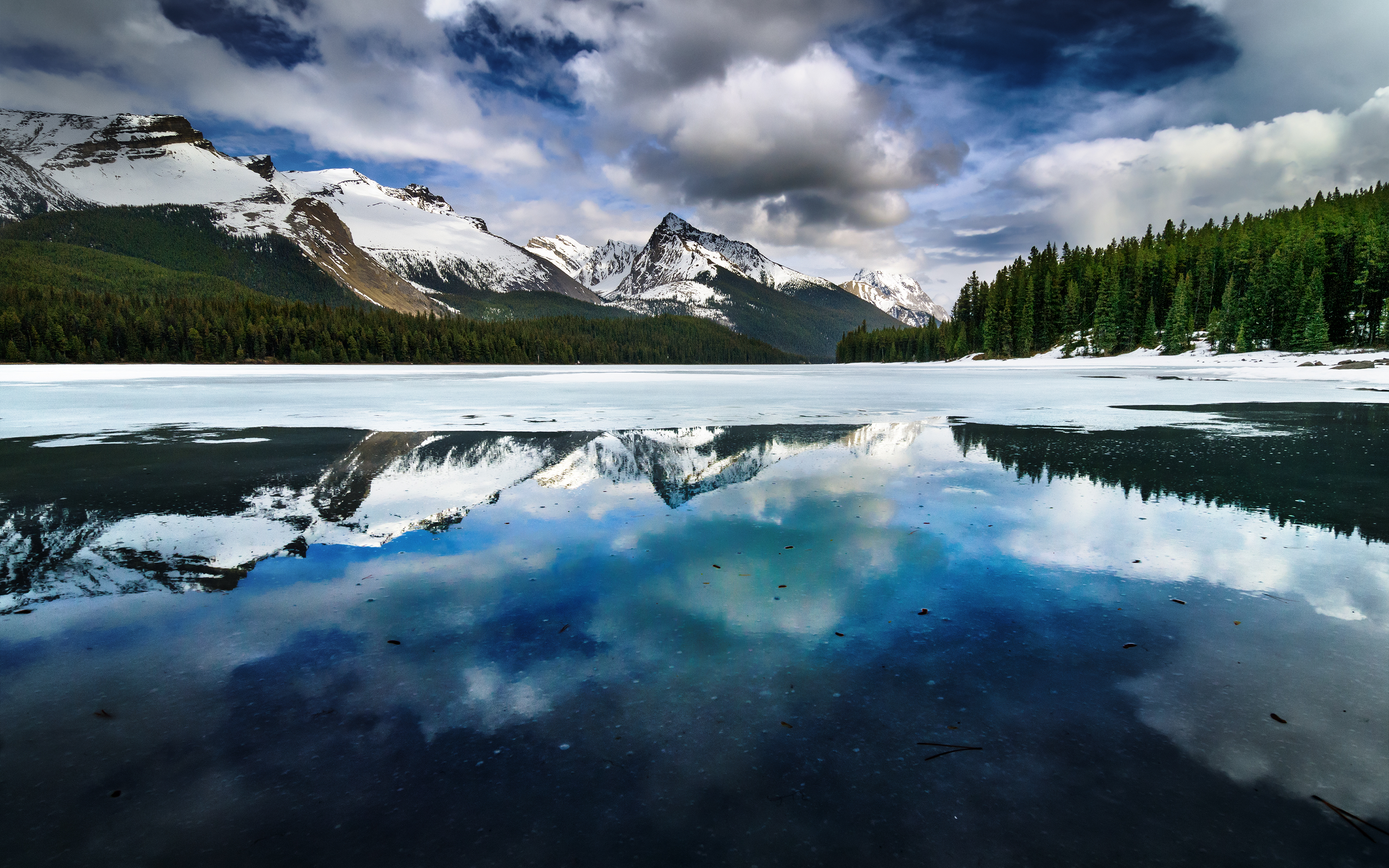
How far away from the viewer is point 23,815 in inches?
122

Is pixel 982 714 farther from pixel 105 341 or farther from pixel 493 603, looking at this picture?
pixel 105 341

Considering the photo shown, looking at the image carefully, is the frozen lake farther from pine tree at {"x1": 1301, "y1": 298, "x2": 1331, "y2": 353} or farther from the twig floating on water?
pine tree at {"x1": 1301, "y1": 298, "x2": 1331, "y2": 353}

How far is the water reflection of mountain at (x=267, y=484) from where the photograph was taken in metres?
7.00

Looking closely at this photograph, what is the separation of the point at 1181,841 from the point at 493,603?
5004 mm

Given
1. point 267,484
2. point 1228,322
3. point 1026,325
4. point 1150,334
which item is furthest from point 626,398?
point 1026,325

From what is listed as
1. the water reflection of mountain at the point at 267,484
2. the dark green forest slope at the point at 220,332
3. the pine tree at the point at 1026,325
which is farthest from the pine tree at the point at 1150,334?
the dark green forest slope at the point at 220,332

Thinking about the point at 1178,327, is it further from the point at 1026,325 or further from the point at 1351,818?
the point at 1351,818

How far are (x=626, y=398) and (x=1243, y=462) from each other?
81.5 ft

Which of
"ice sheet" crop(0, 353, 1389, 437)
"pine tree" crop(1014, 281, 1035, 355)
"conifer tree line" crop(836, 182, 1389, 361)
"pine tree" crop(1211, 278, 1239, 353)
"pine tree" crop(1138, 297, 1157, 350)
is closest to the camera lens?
"ice sheet" crop(0, 353, 1389, 437)

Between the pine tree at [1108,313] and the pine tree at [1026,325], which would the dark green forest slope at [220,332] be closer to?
the pine tree at [1026,325]

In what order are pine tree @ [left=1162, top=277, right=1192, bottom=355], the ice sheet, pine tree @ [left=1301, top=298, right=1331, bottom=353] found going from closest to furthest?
the ice sheet < pine tree @ [left=1301, top=298, right=1331, bottom=353] < pine tree @ [left=1162, top=277, right=1192, bottom=355]

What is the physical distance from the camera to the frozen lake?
3045mm

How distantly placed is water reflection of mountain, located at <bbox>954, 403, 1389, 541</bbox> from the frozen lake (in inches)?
6.1

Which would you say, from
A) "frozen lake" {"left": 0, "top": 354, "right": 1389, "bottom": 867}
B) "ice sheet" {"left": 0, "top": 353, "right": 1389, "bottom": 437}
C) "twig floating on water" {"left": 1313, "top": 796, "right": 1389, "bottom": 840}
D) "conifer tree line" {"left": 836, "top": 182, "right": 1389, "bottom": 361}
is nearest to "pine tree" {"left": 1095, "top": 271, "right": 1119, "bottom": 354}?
"conifer tree line" {"left": 836, "top": 182, "right": 1389, "bottom": 361}
